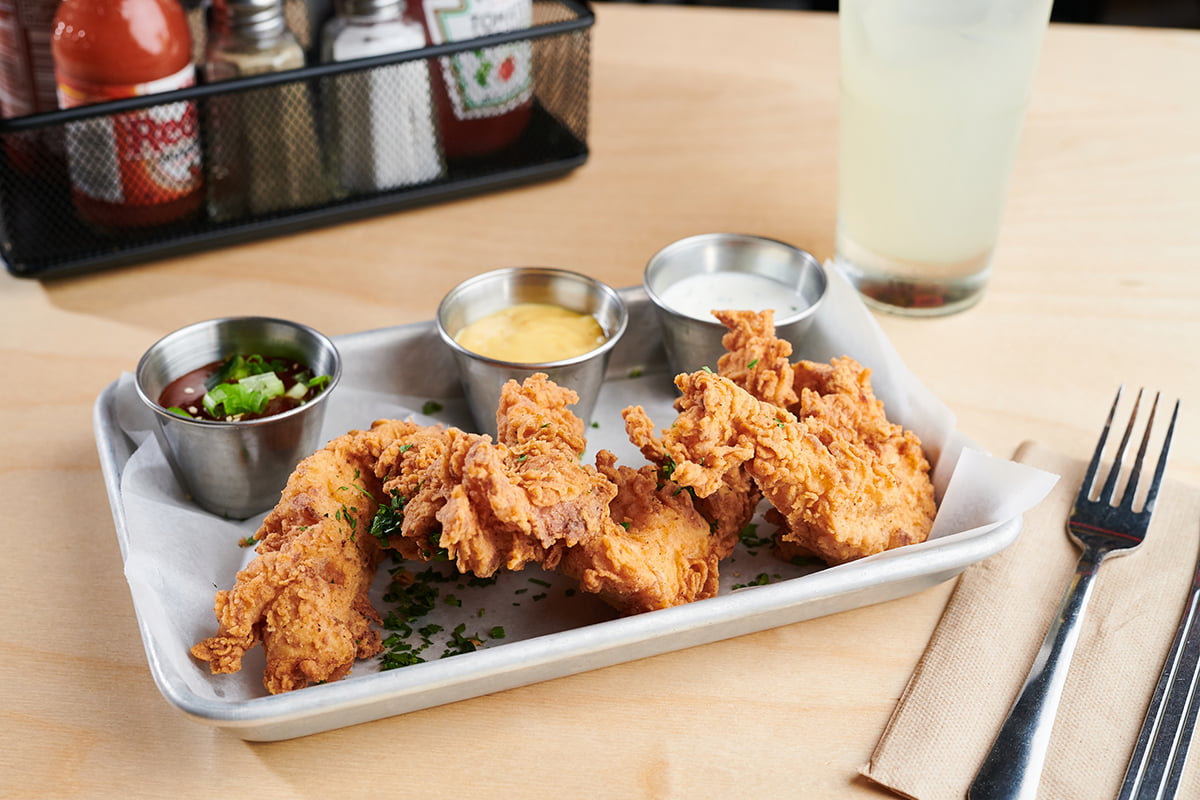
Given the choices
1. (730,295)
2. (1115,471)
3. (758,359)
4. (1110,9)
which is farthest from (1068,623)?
(1110,9)

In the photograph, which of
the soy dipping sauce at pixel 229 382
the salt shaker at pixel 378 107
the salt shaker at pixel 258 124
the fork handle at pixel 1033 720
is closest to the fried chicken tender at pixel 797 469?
the fork handle at pixel 1033 720

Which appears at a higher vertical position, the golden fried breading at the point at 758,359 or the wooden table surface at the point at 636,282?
the golden fried breading at the point at 758,359

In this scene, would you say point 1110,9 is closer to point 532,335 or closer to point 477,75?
point 477,75

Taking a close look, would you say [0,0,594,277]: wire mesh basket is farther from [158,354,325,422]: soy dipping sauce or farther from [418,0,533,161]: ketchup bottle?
[158,354,325,422]: soy dipping sauce

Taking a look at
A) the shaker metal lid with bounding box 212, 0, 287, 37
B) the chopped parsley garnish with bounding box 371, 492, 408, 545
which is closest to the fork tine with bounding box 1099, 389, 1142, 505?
the chopped parsley garnish with bounding box 371, 492, 408, 545

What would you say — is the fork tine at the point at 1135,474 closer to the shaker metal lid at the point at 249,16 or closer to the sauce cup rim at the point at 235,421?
the sauce cup rim at the point at 235,421

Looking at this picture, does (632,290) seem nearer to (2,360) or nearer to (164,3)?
(164,3)
